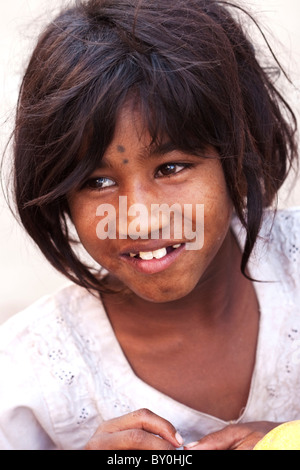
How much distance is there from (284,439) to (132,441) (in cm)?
31

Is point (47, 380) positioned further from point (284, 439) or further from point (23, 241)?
point (23, 241)

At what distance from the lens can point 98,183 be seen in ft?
4.08

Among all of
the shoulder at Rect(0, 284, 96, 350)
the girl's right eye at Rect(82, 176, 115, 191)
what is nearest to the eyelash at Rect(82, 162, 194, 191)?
the girl's right eye at Rect(82, 176, 115, 191)

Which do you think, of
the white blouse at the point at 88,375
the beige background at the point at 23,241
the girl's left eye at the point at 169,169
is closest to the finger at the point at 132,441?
the white blouse at the point at 88,375

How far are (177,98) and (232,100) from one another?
0.12 meters

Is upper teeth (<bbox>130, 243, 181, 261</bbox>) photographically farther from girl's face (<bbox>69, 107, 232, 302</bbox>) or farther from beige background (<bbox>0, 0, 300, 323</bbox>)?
beige background (<bbox>0, 0, 300, 323</bbox>)

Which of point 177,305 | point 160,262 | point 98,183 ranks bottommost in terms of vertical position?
point 177,305

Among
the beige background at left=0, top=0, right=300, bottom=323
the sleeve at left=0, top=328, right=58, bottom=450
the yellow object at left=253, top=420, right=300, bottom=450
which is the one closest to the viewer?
the yellow object at left=253, top=420, right=300, bottom=450

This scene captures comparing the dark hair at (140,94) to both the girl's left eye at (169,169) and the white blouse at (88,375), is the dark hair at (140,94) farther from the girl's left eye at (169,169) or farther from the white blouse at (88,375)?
the white blouse at (88,375)

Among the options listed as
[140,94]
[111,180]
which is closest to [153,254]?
[111,180]

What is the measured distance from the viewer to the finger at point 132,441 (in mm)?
1205

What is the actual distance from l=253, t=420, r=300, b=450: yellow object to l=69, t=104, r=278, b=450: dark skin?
0.22 metres

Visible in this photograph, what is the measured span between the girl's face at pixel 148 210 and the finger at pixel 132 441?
0.22 meters

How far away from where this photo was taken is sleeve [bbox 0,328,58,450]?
4.60 ft
